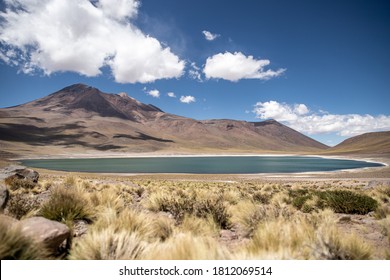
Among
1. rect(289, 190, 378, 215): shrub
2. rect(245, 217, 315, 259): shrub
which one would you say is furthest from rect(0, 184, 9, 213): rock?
rect(289, 190, 378, 215): shrub

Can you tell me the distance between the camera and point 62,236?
427cm

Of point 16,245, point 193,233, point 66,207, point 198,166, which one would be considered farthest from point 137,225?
point 198,166

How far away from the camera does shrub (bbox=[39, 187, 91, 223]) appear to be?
605 centimetres

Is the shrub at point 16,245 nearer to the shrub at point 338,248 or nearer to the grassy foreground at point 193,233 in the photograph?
the grassy foreground at point 193,233

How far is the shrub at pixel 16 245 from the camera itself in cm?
339

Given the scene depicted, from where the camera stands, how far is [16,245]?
11.5 feet

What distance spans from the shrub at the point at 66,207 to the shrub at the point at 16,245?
7.00 feet

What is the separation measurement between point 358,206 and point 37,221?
9.90 m

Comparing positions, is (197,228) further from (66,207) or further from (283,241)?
(66,207)

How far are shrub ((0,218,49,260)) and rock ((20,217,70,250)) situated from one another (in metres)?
0.23

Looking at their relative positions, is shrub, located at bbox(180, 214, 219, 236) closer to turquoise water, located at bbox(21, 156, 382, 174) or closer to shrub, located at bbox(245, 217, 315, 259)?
shrub, located at bbox(245, 217, 315, 259)
